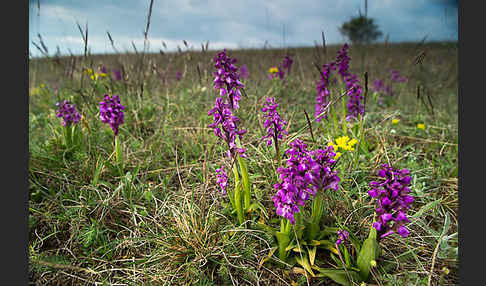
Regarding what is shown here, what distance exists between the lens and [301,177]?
4.75ft

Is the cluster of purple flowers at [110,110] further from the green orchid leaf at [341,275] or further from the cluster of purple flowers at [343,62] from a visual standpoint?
the cluster of purple flowers at [343,62]

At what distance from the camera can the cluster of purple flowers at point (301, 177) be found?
4.81 feet

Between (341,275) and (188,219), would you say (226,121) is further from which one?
(341,275)

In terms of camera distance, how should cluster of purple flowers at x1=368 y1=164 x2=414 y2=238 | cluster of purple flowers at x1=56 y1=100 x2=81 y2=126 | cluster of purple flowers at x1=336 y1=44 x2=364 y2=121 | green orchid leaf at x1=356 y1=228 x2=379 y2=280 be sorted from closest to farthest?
cluster of purple flowers at x1=368 y1=164 x2=414 y2=238 < green orchid leaf at x1=356 y1=228 x2=379 y2=280 < cluster of purple flowers at x1=56 y1=100 x2=81 y2=126 < cluster of purple flowers at x1=336 y1=44 x2=364 y2=121

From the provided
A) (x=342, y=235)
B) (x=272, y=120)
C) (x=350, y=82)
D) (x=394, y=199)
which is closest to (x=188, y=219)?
(x=272, y=120)

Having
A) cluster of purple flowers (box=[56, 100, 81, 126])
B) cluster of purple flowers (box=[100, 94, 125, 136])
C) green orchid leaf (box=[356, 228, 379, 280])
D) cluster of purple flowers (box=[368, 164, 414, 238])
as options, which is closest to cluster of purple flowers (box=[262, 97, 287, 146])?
cluster of purple flowers (box=[368, 164, 414, 238])

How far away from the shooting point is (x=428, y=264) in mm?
1904

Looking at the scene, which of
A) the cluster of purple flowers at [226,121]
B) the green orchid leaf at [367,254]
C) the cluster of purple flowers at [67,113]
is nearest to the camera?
the green orchid leaf at [367,254]

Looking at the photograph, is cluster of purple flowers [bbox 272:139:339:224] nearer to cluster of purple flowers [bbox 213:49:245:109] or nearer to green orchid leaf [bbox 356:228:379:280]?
green orchid leaf [bbox 356:228:379:280]

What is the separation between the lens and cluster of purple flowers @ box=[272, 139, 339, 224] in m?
1.46

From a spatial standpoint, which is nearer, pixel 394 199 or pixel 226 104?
pixel 394 199

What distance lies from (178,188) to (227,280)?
3.89 feet

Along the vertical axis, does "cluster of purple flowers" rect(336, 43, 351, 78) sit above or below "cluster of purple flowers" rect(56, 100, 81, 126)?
above

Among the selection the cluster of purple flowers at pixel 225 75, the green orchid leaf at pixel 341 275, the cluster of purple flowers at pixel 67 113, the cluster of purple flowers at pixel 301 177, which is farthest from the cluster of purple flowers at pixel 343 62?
the cluster of purple flowers at pixel 67 113
